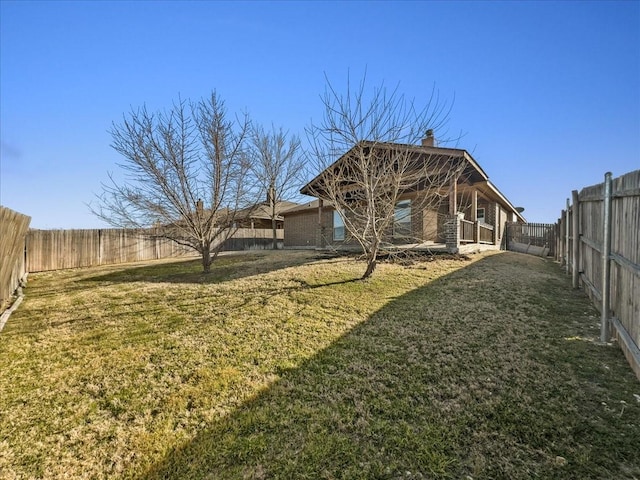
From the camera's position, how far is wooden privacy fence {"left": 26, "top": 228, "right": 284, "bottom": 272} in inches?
477

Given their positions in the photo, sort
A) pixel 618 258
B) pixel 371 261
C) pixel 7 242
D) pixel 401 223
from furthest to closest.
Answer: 1. pixel 401 223
2. pixel 371 261
3. pixel 7 242
4. pixel 618 258

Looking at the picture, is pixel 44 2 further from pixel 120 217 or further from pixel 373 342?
pixel 373 342

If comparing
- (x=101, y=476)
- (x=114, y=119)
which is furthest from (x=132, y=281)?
(x=101, y=476)

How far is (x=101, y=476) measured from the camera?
2.09m

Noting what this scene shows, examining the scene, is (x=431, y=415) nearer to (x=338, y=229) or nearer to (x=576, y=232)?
(x=576, y=232)

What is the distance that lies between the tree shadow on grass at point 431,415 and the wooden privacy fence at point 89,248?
822 cm

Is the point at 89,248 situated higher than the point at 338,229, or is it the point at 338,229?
the point at 338,229

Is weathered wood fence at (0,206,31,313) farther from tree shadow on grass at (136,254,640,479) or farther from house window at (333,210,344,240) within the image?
house window at (333,210,344,240)

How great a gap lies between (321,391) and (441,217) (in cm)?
1113

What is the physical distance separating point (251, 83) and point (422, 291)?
829cm

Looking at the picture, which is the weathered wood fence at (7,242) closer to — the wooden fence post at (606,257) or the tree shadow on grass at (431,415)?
the tree shadow on grass at (431,415)

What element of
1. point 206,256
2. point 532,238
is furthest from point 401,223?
point 532,238

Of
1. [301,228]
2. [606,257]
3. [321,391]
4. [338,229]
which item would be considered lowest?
[321,391]

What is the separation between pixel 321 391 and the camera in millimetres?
3049
